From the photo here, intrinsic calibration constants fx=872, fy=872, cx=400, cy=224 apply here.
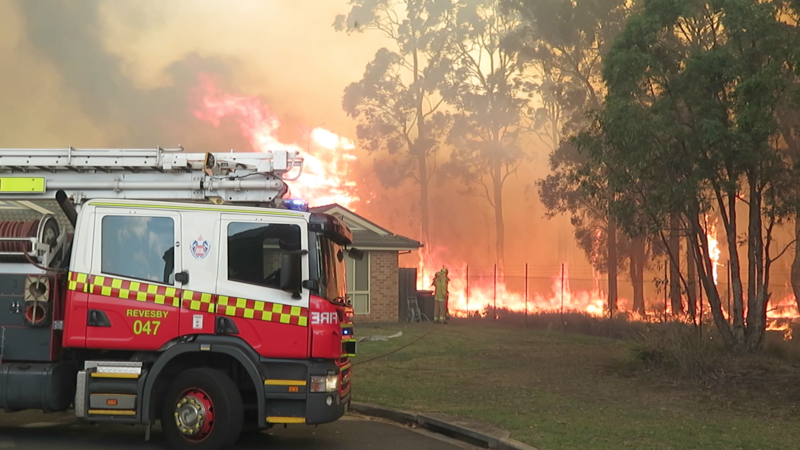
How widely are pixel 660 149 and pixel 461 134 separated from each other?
132 feet

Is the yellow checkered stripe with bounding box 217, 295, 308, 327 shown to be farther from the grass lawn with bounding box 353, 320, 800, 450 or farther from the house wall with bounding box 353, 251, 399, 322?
the house wall with bounding box 353, 251, 399, 322

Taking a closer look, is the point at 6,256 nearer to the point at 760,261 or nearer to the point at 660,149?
the point at 660,149

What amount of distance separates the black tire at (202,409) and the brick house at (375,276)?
21864mm

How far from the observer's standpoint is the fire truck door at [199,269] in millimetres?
8938

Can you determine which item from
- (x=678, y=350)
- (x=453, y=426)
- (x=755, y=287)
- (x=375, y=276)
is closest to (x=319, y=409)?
(x=453, y=426)

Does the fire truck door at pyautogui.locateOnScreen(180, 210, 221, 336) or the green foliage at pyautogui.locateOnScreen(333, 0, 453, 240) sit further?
the green foliage at pyautogui.locateOnScreen(333, 0, 453, 240)

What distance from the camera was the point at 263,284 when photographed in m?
9.03

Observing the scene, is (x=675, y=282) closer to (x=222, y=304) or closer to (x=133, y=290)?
(x=222, y=304)

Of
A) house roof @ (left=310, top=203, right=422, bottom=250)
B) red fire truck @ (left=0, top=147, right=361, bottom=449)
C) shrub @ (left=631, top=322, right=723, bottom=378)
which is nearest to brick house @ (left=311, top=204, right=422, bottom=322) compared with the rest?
house roof @ (left=310, top=203, right=422, bottom=250)

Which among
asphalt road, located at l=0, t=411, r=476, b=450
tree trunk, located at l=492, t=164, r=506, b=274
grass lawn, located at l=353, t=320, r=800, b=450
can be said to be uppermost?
tree trunk, located at l=492, t=164, r=506, b=274

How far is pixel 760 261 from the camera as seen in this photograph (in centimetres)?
1753

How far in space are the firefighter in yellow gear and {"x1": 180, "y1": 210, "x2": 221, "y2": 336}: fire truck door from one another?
74.9 ft

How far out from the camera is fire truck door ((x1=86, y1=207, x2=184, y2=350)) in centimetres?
898

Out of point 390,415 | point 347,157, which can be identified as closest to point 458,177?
point 347,157
